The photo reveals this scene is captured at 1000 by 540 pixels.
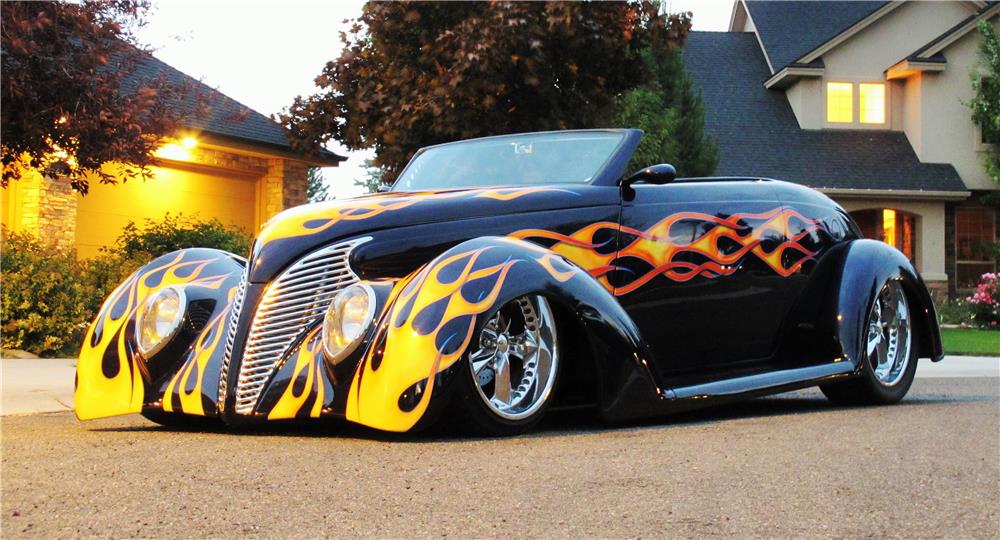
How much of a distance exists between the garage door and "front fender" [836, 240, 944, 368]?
12.6 metres

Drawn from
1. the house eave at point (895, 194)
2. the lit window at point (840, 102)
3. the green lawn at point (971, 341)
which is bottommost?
the green lawn at point (971, 341)

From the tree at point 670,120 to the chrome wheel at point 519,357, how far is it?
54.2 feet

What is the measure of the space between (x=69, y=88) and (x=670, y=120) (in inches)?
615

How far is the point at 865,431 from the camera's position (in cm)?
625

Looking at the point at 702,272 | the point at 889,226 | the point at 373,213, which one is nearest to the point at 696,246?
the point at 702,272

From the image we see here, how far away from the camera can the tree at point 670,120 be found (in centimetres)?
2320

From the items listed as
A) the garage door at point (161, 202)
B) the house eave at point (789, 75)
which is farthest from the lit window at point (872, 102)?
the garage door at point (161, 202)

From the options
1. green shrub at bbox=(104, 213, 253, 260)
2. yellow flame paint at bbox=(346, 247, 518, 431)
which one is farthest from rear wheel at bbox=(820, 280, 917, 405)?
green shrub at bbox=(104, 213, 253, 260)

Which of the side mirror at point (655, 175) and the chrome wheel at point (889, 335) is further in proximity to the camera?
the chrome wheel at point (889, 335)

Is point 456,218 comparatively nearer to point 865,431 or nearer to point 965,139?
point 865,431

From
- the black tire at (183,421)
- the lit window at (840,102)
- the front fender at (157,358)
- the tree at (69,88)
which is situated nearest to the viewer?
the front fender at (157,358)

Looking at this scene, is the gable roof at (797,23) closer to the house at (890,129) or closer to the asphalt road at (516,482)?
the house at (890,129)

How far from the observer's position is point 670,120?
23844mm

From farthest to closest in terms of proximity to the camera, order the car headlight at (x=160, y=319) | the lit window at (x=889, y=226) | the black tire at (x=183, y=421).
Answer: the lit window at (x=889, y=226), the black tire at (x=183, y=421), the car headlight at (x=160, y=319)
